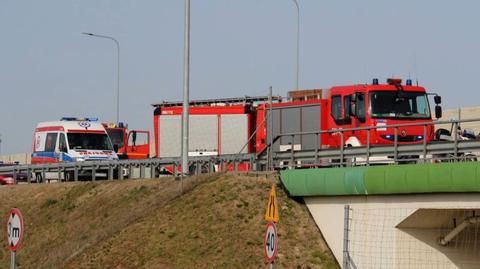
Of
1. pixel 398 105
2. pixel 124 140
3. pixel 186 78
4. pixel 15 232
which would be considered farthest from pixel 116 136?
pixel 15 232

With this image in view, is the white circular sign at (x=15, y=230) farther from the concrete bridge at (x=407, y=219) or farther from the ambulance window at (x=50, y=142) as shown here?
the ambulance window at (x=50, y=142)

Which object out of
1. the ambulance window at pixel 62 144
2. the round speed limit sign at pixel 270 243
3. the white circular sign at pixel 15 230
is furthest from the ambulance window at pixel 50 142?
the round speed limit sign at pixel 270 243

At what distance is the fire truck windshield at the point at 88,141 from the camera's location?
43125mm

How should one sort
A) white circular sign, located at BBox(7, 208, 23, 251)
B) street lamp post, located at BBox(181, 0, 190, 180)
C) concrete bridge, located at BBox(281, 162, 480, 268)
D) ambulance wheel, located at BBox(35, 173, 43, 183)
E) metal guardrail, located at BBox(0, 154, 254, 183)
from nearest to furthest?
white circular sign, located at BBox(7, 208, 23, 251) < concrete bridge, located at BBox(281, 162, 480, 268) < street lamp post, located at BBox(181, 0, 190, 180) < metal guardrail, located at BBox(0, 154, 254, 183) < ambulance wheel, located at BBox(35, 173, 43, 183)

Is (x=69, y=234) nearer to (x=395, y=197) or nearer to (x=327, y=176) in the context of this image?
(x=327, y=176)

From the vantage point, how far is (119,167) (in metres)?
37.1

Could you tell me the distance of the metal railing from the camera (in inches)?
909

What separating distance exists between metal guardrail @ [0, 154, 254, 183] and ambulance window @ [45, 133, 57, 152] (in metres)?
1.38

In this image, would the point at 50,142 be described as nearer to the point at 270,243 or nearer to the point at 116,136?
the point at 116,136

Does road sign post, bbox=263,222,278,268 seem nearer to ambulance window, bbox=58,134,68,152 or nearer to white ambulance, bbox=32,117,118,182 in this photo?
white ambulance, bbox=32,117,118,182

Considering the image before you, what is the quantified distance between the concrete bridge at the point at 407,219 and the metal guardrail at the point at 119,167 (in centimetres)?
686

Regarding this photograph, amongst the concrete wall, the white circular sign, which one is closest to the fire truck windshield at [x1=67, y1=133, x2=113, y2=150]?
the concrete wall

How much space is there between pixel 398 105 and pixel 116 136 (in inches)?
812

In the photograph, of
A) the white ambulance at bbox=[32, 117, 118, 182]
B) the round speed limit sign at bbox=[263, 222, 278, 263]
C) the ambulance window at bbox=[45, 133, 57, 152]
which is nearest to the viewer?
the round speed limit sign at bbox=[263, 222, 278, 263]
